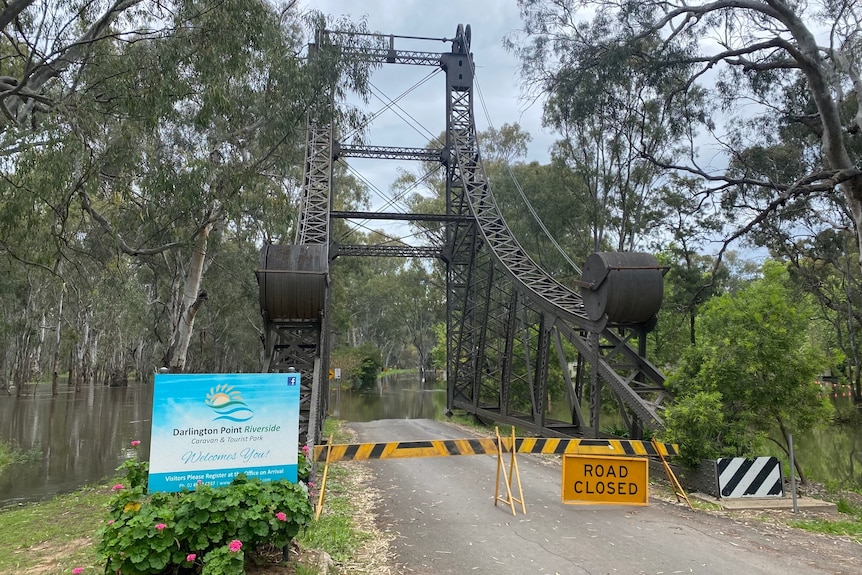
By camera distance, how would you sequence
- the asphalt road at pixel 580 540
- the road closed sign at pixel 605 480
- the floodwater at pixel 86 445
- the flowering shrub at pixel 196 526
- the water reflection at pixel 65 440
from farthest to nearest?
1. the floodwater at pixel 86 445
2. the water reflection at pixel 65 440
3. the road closed sign at pixel 605 480
4. the asphalt road at pixel 580 540
5. the flowering shrub at pixel 196 526

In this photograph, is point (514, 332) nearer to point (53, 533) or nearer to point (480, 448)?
point (480, 448)

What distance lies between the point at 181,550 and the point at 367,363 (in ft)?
159

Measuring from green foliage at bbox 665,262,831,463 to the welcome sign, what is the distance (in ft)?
17.8

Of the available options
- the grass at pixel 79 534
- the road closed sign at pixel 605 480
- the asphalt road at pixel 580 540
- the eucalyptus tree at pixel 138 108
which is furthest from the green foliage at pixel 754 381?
the eucalyptus tree at pixel 138 108

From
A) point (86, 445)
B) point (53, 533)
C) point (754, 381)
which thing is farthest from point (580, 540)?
point (86, 445)

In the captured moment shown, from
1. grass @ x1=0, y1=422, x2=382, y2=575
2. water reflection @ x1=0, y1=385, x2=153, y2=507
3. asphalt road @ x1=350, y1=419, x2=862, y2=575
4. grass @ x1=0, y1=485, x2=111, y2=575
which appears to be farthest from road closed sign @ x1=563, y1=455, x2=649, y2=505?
water reflection @ x1=0, y1=385, x2=153, y2=507

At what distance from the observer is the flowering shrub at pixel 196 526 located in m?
4.01

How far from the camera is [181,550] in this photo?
4195 millimetres

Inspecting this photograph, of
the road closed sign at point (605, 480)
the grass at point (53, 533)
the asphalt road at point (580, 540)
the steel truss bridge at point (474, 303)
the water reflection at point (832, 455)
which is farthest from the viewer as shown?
the water reflection at point (832, 455)

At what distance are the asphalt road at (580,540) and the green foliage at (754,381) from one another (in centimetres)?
120

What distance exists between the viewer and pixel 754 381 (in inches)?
336

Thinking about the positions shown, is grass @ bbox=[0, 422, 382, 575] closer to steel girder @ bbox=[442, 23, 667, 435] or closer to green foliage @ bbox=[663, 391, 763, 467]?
green foliage @ bbox=[663, 391, 763, 467]

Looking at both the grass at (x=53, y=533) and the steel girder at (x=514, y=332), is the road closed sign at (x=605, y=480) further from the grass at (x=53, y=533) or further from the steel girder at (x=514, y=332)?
the grass at (x=53, y=533)

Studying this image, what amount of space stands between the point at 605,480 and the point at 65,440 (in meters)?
17.5
